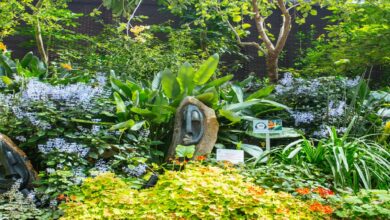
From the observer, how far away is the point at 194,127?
3.36 m

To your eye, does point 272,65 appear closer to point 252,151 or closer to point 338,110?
point 338,110

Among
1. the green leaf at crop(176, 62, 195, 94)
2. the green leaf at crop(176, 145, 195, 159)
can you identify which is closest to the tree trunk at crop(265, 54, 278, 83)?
the green leaf at crop(176, 62, 195, 94)

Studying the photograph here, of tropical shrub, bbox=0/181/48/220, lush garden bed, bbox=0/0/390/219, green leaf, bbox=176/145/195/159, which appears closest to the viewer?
lush garden bed, bbox=0/0/390/219

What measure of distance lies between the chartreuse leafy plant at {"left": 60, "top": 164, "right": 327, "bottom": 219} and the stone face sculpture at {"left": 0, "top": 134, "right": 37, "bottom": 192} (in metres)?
0.53

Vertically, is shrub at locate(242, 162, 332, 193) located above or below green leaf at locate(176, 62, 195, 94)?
below

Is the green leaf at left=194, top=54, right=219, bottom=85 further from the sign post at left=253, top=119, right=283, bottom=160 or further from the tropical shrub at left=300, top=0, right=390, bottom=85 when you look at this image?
the tropical shrub at left=300, top=0, right=390, bottom=85

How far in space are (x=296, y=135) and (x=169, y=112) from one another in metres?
1.10

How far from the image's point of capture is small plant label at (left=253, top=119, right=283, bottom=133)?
3.41 metres

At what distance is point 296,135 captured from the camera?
3832mm

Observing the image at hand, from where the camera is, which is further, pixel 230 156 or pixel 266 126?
pixel 266 126

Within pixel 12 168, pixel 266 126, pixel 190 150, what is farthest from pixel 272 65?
pixel 12 168

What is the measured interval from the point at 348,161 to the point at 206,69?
1.41m

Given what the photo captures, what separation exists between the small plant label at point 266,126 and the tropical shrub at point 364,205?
37.6 inches

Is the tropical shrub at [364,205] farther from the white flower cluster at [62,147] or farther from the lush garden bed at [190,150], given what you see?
the white flower cluster at [62,147]
